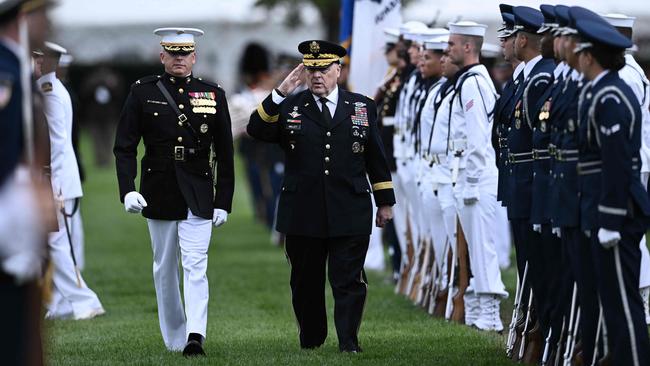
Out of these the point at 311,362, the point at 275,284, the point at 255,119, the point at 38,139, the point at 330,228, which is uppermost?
the point at 38,139

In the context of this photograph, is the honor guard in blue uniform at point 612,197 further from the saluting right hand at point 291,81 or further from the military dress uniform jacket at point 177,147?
the military dress uniform jacket at point 177,147

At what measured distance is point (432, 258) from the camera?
50.8ft

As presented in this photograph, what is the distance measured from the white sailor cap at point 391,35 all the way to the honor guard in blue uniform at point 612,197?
7.85 meters

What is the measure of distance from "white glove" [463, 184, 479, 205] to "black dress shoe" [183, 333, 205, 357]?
3.11 meters

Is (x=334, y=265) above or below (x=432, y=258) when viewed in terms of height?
above

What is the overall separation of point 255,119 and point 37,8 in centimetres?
419

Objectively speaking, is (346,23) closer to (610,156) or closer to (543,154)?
(543,154)

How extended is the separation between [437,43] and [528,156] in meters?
4.25

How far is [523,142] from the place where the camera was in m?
10.6

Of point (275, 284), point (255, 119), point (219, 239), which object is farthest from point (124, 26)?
point (255, 119)

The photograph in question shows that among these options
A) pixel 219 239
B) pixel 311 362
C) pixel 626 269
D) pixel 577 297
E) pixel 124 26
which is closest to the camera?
pixel 626 269

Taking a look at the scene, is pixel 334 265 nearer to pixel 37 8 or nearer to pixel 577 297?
pixel 577 297

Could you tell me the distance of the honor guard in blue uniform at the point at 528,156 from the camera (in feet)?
33.6

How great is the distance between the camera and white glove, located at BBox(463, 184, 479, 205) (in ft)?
43.0
